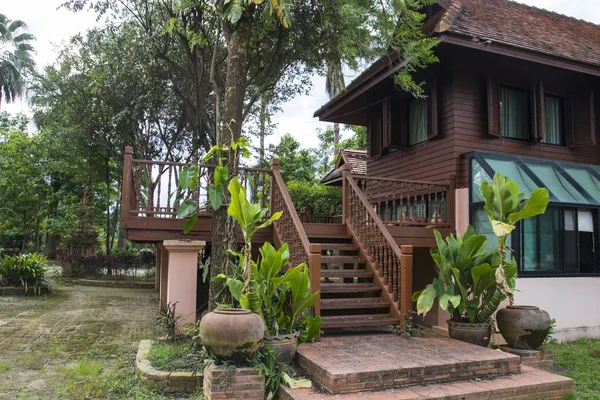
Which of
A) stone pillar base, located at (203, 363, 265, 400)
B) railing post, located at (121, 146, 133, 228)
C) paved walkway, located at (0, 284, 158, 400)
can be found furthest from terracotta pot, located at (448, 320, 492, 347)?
railing post, located at (121, 146, 133, 228)

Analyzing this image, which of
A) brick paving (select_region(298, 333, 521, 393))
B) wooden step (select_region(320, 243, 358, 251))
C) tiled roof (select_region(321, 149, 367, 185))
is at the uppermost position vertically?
tiled roof (select_region(321, 149, 367, 185))

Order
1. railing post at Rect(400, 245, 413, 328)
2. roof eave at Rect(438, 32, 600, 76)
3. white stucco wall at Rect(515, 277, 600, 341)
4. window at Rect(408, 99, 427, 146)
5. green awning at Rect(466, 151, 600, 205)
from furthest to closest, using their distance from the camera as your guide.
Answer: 1. window at Rect(408, 99, 427, 146)
2. green awning at Rect(466, 151, 600, 205)
3. roof eave at Rect(438, 32, 600, 76)
4. white stucco wall at Rect(515, 277, 600, 341)
5. railing post at Rect(400, 245, 413, 328)

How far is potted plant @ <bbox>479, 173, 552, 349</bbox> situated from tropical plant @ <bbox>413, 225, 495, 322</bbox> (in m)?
0.15

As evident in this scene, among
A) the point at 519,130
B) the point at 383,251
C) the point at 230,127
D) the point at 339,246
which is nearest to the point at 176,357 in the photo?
the point at 230,127

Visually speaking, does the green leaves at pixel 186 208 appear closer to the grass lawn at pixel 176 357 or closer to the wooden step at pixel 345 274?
the grass lawn at pixel 176 357

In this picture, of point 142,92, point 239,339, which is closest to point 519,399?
point 239,339

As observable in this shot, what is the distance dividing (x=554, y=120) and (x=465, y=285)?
17.4 feet

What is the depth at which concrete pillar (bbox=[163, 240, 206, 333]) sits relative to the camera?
684cm

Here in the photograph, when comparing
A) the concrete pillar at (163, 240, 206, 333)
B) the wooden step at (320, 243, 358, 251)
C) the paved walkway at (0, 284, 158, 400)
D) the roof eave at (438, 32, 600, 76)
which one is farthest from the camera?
the roof eave at (438, 32, 600, 76)

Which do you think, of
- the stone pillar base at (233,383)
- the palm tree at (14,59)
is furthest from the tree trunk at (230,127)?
the palm tree at (14,59)

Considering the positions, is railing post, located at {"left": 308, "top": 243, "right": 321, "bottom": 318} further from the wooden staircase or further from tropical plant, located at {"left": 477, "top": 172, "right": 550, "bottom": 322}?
tropical plant, located at {"left": 477, "top": 172, "right": 550, "bottom": 322}

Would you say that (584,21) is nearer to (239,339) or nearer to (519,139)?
(519,139)

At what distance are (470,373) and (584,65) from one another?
660 centimetres

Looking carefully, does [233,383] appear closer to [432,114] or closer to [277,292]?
[277,292]
